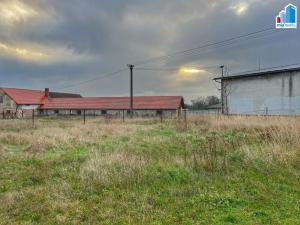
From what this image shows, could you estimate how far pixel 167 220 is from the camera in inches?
184

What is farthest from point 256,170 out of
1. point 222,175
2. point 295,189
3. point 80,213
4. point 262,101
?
point 262,101

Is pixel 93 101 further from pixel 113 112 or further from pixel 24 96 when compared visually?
pixel 24 96

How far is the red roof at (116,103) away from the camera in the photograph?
5306 centimetres

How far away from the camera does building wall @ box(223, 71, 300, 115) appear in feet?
101

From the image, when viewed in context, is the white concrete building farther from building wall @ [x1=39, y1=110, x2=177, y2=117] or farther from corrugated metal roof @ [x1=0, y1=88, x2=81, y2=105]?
corrugated metal roof @ [x1=0, y1=88, x2=81, y2=105]

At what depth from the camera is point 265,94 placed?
32812mm

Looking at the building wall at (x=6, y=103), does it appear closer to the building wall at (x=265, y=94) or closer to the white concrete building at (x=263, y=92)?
the white concrete building at (x=263, y=92)

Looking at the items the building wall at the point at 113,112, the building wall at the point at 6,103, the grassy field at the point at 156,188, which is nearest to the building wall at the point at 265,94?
the building wall at the point at 113,112

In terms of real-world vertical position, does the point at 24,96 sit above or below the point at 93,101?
above

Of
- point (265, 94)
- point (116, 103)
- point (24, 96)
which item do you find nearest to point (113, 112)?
point (116, 103)

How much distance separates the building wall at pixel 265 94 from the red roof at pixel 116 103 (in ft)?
51.8

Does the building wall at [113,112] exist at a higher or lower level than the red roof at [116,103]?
lower

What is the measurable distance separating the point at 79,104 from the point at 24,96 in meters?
11.6

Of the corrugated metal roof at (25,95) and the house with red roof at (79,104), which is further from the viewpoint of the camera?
the corrugated metal roof at (25,95)
